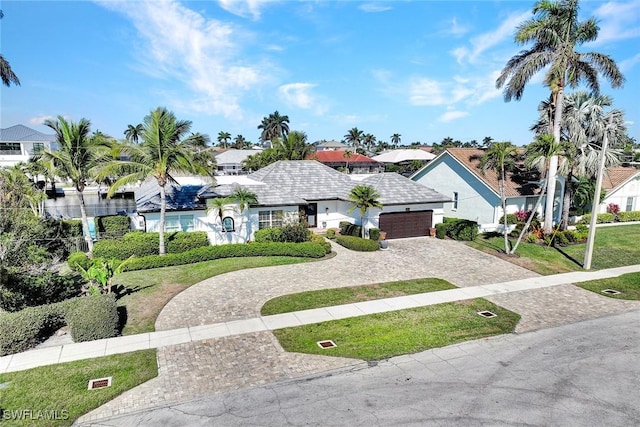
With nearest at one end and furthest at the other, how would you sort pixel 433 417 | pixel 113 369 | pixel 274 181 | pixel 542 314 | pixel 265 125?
pixel 433 417, pixel 113 369, pixel 542 314, pixel 274 181, pixel 265 125

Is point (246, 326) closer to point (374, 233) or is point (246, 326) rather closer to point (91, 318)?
point (91, 318)

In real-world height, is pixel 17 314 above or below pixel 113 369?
above

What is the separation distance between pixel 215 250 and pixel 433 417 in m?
15.8

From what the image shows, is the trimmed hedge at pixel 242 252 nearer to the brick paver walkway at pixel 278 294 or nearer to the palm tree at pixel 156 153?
the brick paver walkway at pixel 278 294

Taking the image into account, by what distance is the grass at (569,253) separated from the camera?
71.8 feet

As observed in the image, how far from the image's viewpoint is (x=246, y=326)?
13734 mm

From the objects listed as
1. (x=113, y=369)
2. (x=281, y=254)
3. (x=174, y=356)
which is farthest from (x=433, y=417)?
(x=281, y=254)

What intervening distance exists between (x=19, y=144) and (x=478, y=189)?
2765 inches

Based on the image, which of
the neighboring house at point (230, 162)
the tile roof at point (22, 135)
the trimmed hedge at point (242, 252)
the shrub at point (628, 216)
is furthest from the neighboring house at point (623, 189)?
the tile roof at point (22, 135)

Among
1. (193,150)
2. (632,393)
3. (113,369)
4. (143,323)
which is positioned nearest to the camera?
(632,393)

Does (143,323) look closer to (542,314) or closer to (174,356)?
(174,356)

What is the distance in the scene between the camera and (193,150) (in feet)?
69.4

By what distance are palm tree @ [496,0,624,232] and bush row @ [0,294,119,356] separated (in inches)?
975

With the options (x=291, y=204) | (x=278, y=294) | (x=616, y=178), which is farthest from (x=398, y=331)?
(x=616, y=178)
